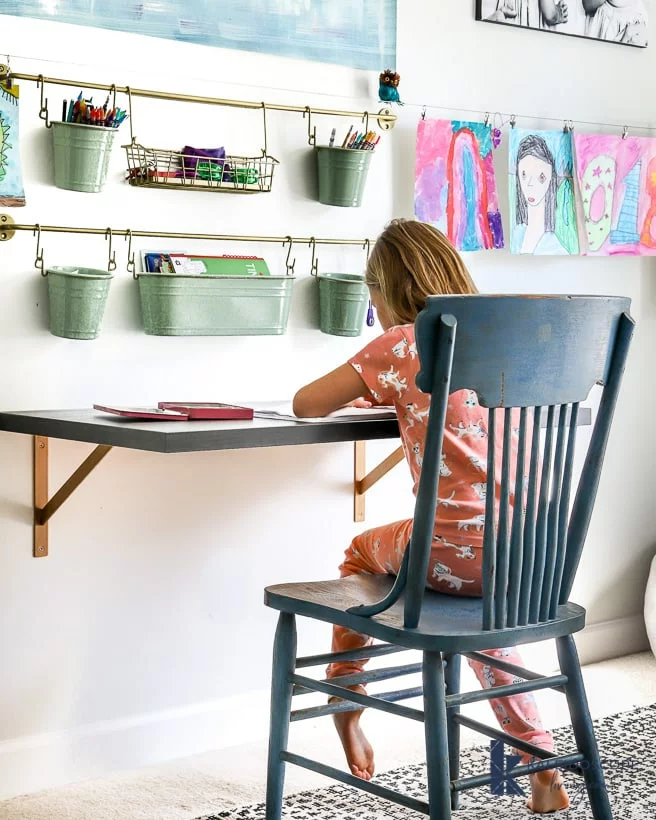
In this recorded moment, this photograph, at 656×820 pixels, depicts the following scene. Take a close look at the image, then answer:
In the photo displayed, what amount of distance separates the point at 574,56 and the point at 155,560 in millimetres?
1675

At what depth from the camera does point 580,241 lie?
2.96 meters

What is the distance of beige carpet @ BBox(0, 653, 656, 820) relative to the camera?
2.18 m

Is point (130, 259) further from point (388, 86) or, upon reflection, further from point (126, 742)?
point (126, 742)

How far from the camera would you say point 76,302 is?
2170 millimetres

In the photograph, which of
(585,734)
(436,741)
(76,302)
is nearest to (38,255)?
(76,302)

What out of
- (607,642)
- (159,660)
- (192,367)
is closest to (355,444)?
(192,367)

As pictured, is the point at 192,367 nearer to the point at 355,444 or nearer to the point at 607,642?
the point at 355,444

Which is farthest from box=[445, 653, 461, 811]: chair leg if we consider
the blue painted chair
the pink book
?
the pink book

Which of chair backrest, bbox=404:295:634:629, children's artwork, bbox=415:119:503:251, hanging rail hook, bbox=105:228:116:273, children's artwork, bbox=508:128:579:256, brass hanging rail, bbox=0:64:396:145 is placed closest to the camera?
chair backrest, bbox=404:295:634:629

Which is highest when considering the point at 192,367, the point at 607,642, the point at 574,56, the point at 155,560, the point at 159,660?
the point at 574,56

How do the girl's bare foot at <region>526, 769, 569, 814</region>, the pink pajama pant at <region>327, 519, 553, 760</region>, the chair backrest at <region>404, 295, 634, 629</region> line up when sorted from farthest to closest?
the girl's bare foot at <region>526, 769, 569, 814</region>
the pink pajama pant at <region>327, 519, 553, 760</region>
the chair backrest at <region>404, 295, 634, 629</region>

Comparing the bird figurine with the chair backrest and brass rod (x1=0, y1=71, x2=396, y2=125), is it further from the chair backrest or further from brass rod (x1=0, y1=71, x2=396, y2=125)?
the chair backrest

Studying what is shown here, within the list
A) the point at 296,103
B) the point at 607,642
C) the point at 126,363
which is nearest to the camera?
the point at 126,363

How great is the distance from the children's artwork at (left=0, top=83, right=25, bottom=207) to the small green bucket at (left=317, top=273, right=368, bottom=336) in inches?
27.3
